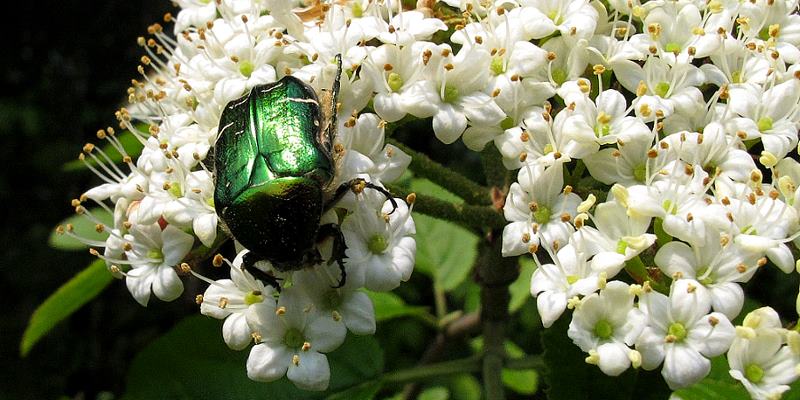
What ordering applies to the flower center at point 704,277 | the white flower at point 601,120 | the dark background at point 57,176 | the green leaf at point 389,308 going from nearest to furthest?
the flower center at point 704,277 < the white flower at point 601,120 < the green leaf at point 389,308 < the dark background at point 57,176

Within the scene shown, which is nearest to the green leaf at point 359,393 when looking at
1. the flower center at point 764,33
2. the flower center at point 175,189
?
the flower center at point 175,189

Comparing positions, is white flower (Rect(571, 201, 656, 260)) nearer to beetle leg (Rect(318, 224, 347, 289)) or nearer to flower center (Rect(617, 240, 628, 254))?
flower center (Rect(617, 240, 628, 254))

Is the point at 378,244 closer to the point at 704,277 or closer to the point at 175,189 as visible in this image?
the point at 175,189

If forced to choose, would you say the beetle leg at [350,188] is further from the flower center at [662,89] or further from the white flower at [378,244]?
the flower center at [662,89]

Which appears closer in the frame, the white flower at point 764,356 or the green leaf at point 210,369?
the white flower at point 764,356

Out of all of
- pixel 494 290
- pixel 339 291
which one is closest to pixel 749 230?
pixel 494 290

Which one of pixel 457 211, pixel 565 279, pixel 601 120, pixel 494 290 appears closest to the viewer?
pixel 565 279
